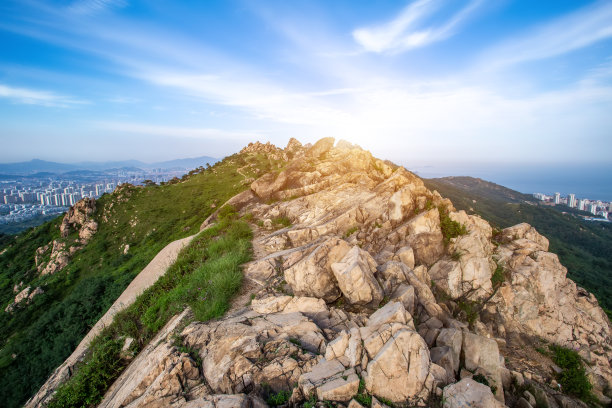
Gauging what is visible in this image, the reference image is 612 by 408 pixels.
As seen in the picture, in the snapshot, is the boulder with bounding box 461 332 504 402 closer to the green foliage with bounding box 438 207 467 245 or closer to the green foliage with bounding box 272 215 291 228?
the green foliage with bounding box 438 207 467 245

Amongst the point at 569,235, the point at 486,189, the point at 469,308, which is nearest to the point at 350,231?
the point at 469,308

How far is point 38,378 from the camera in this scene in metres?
15.0

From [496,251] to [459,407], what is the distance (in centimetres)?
1023

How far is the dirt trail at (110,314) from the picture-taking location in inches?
336

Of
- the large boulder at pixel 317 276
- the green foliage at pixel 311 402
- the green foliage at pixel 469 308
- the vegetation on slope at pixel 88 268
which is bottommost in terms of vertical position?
the vegetation on slope at pixel 88 268

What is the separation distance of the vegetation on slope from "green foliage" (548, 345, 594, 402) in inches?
927

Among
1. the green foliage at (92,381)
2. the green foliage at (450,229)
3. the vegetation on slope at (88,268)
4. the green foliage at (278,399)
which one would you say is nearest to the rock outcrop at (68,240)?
the vegetation on slope at (88,268)

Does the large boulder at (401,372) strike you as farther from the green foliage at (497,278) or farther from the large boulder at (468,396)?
the green foliage at (497,278)

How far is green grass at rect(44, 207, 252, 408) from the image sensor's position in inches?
299

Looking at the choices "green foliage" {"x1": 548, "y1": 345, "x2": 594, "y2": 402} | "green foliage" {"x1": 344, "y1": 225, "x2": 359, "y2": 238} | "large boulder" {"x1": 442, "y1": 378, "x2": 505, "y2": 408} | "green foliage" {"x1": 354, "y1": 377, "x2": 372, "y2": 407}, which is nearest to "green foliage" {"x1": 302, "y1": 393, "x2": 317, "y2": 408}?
"green foliage" {"x1": 354, "y1": 377, "x2": 372, "y2": 407}

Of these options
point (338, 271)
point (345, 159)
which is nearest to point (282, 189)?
point (345, 159)

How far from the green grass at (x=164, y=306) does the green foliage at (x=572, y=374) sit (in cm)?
1171

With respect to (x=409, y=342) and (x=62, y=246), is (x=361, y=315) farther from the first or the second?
(x=62, y=246)

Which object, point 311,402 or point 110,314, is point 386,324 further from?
point 110,314
